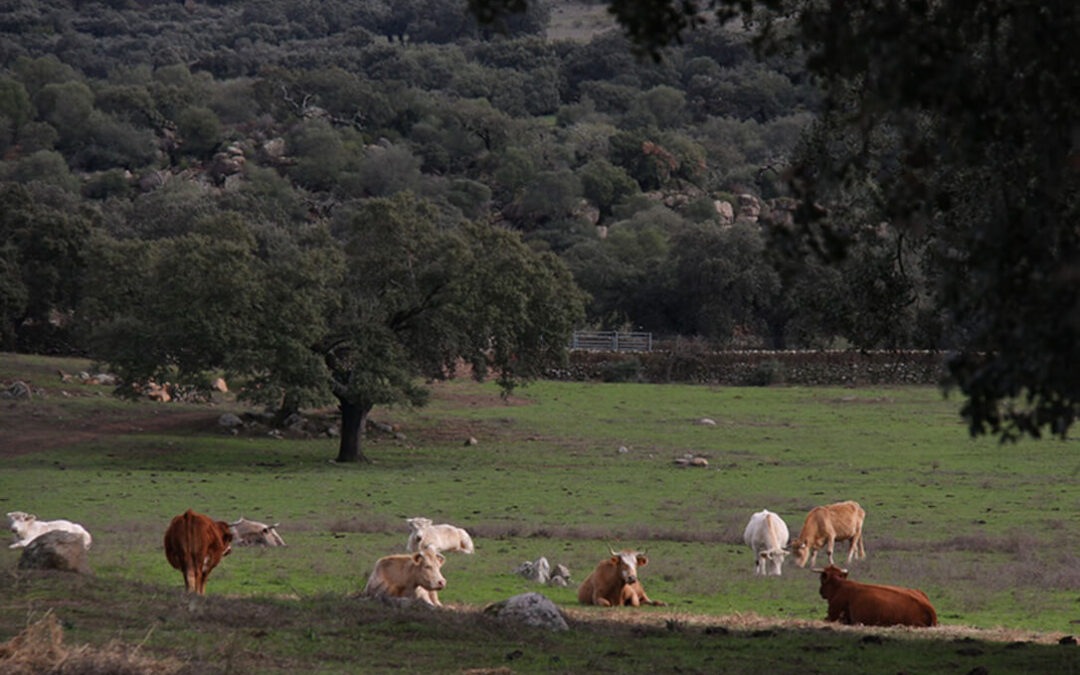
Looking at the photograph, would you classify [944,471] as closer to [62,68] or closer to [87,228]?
[87,228]

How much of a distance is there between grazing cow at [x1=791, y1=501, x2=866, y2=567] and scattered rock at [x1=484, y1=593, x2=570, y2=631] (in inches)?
361

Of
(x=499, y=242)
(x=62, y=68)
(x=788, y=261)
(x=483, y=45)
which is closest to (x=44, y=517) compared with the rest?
(x=499, y=242)

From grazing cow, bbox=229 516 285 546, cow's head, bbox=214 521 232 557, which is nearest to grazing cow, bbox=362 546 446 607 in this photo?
cow's head, bbox=214 521 232 557

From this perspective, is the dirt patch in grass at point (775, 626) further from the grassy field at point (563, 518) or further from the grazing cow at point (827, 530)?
the grazing cow at point (827, 530)

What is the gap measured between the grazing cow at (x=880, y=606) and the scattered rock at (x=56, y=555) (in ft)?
30.0

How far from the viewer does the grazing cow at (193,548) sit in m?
17.2

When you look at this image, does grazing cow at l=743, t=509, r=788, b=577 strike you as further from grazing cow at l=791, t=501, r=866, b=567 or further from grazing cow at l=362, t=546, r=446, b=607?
grazing cow at l=362, t=546, r=446, b=607

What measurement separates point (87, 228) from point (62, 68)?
85766 millimetres

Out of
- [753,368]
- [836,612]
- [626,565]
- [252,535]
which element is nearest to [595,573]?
[626,565]

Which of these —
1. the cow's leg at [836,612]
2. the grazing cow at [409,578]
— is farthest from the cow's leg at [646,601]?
the grazing cow at [409,578]

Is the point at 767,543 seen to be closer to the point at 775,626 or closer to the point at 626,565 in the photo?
the point at 626,565

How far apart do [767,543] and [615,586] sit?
185 inches

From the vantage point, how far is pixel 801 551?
2303 centimetres

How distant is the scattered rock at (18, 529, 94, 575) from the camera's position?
52.2 feet
